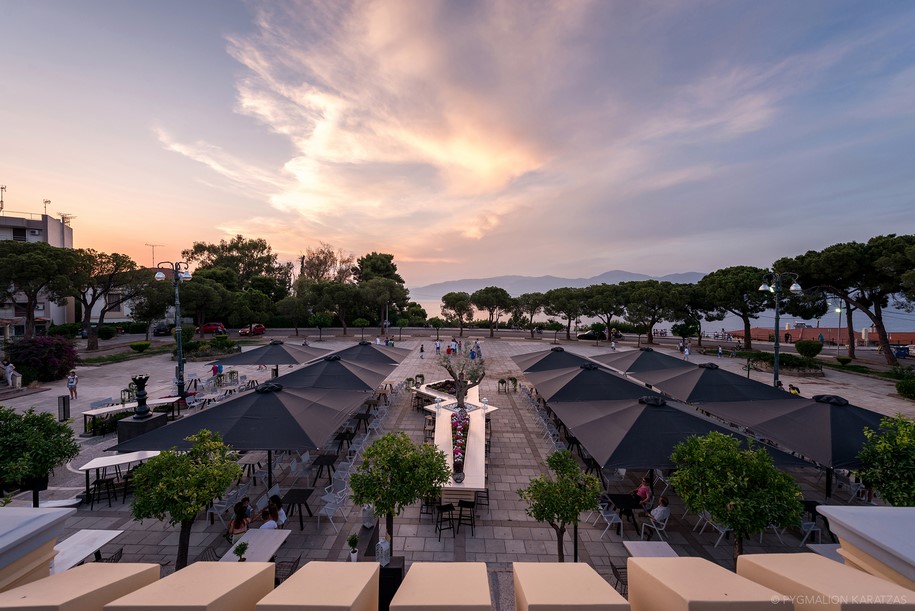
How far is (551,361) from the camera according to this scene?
14938 millimetres

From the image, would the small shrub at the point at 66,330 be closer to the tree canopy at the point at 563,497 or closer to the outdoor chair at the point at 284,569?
the outdoor chair at the point at 284,569

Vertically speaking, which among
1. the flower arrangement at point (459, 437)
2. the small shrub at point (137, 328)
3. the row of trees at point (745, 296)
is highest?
the row of trees at point (745, 296)

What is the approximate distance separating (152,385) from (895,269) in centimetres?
4379

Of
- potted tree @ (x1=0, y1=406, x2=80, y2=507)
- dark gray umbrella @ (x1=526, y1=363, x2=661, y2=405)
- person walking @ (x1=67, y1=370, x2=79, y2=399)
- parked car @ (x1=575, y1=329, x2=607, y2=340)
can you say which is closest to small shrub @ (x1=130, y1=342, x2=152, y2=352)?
person walking @ (x1=67, y1=370, x2=79, y2=399)

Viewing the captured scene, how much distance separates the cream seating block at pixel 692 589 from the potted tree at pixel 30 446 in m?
9.09

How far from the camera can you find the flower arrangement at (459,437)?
857 cm

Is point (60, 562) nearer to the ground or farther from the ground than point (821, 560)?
nearer to the ground

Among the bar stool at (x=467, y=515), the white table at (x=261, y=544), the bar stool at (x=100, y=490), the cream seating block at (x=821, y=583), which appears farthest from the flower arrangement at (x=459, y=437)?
the bar stool at (x=100, y=490)

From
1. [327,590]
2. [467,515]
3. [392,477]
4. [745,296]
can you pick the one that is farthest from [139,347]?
[745,296]

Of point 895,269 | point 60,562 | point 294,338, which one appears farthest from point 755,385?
point 294,338

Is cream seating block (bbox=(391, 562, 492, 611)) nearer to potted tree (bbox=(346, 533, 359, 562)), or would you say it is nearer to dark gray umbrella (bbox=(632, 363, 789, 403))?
potted tree (bbox=(346, 533, 359, 562))

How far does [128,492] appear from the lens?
8.72m

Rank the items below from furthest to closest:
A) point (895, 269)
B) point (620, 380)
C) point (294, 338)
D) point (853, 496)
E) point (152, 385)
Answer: point (294, 338), point (895, 269), point (152, 385), point (620, 380), point (853, 496)

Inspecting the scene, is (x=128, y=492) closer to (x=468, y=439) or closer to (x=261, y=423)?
(x=261, y=423)
